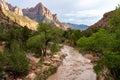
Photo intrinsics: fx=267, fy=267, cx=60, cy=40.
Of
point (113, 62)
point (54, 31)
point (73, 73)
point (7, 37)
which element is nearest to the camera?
point (113, 62)

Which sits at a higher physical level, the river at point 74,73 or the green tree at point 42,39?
the green tree at point 42,39

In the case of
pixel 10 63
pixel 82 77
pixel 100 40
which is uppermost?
pixel 100 40

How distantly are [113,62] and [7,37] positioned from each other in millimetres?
58671

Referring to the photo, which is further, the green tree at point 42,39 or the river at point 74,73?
the green tree at point 42,39

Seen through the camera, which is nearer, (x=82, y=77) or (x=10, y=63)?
(x=10, y=63)

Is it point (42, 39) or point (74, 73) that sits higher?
point (42, 39)

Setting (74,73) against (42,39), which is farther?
(42,39)

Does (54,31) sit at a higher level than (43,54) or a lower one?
higher

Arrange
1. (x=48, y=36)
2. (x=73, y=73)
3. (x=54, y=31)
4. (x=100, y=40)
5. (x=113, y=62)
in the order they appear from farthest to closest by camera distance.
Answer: (x=54, y=31) → (x=48, y=36) → (x=73, y=73) → (x=100, y=40) → (x=113, y=62)

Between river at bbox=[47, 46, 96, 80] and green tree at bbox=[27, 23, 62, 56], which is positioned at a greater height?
green tree at bbox=[27, 23, 62, 56]

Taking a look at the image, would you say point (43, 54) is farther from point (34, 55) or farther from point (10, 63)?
point (10, 63)

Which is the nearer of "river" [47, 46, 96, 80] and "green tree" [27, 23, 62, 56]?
"river" [47, 46, 96, 80]

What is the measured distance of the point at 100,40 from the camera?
43.6 meters

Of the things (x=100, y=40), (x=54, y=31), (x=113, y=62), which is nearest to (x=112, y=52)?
(x=113, y=62)
